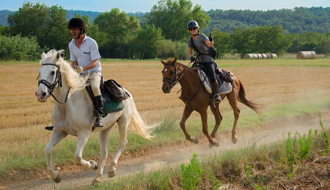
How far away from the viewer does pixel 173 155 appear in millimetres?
8805

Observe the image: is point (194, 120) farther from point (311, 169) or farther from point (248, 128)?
point (311, 169)

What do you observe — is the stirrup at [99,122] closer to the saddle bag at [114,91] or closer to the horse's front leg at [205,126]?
the saddle bag at [114,91]

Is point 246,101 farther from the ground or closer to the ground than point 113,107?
closer to the ground

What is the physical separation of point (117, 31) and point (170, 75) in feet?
202

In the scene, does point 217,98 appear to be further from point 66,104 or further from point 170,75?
point 66,104

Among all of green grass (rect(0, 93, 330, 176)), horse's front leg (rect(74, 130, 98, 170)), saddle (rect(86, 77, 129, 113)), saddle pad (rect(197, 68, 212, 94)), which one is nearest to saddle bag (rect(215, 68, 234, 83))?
saddle pad (rect(197, 68, 212, 94))

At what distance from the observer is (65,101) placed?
573cm

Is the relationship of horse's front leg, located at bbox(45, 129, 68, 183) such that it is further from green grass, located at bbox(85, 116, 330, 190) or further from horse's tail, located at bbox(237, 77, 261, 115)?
horse's tail, located at bbox(237, 77, 261, 115)

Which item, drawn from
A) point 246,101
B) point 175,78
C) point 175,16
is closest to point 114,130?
point 175,78

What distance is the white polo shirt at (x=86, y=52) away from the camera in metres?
6.20

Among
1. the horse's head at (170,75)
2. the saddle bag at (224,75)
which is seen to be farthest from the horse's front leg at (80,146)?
the saddle bag at (224,75)

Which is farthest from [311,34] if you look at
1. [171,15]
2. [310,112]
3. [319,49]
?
[310,112]

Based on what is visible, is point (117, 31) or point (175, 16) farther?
point (175, 16)

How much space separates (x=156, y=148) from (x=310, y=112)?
7493 mm
